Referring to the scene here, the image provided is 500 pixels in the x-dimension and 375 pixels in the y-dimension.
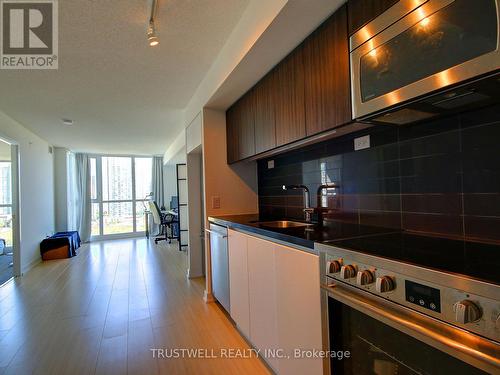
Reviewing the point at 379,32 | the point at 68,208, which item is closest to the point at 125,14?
the point at 379,32

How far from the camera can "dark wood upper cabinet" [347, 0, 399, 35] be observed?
1143mm

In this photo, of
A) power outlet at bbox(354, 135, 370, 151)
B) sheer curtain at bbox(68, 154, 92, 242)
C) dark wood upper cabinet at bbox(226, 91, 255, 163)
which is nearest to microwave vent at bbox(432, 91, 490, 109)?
power outlet at bbox(354, 135, 370, 151)

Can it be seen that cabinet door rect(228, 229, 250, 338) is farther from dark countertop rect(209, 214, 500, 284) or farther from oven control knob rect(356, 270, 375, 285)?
oven control knob rect(356, 270, 375, 285)

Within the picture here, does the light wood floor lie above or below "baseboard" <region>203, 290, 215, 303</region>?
below

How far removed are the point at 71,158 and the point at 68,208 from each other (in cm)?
138

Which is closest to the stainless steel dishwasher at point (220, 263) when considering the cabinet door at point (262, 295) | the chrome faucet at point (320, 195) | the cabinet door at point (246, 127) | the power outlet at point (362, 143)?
the cabinet door at point (262, 295)

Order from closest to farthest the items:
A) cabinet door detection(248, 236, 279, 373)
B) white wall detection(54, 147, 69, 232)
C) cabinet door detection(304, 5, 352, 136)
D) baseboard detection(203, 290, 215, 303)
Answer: cabinet door detection(304, 5, 352, 136) → cabinet door detection(248, 236, 279, 373) → baseboard detection(203, 290, 215, 303) → white wall detection(54, 147, 69, 232)

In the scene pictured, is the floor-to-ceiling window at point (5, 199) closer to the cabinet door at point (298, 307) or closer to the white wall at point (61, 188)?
the white wall at point (61, 188)

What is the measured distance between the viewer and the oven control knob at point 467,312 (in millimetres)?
680

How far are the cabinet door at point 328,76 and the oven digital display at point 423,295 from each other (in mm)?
816

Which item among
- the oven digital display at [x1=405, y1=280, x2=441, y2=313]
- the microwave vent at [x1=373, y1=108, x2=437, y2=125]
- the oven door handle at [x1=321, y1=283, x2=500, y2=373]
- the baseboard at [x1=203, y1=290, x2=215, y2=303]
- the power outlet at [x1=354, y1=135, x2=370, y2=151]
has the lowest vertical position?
the baseboard at [x1=203, y1=290, x2=215, y2=303]

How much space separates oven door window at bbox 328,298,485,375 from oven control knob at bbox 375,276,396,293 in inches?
5.6

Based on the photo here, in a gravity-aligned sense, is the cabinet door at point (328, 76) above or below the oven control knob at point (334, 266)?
above


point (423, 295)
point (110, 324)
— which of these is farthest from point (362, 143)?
point (110, 324)
